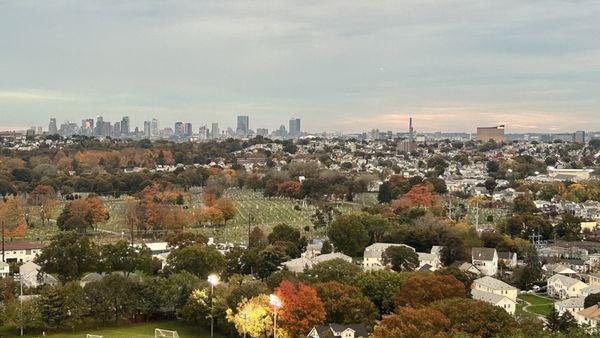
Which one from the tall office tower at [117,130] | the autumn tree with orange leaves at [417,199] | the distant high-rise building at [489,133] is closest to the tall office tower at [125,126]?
the tall office tower at [117,130]

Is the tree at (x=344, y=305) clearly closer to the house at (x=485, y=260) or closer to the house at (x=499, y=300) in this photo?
the house at (x=499, y=300)

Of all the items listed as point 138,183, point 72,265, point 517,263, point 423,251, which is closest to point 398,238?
point 423,251

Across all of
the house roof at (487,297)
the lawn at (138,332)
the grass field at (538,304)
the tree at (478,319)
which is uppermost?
the tree at (478,319)

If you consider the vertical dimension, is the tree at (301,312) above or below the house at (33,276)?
above

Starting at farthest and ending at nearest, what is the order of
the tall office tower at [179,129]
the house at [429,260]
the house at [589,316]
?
the tall office tower at [179,129]
the house at [429,260]
the house at [589,316]

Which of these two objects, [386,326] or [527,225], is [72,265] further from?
[527,225]

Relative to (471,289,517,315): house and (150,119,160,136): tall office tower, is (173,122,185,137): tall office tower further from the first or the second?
(471,289,517,315): house

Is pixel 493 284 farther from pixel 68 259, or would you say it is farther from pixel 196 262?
pixel 68 259
